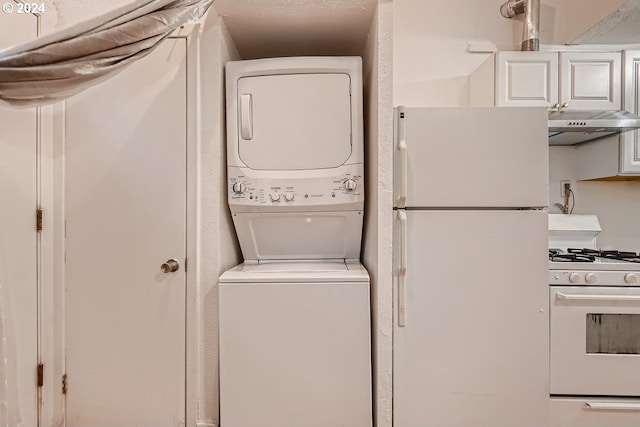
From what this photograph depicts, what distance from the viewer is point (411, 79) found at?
245 cm

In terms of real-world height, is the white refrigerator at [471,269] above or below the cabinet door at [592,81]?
below

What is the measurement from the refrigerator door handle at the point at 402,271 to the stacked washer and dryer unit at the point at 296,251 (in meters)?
0.17

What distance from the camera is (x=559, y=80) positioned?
2078 millimetres

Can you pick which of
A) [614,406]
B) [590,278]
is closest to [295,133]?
[590,278]

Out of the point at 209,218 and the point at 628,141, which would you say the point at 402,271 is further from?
the point at 628,141

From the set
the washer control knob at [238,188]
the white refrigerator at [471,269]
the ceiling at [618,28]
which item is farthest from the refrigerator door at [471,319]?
the ceiling at [618,28]

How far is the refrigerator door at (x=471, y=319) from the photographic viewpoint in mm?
1535

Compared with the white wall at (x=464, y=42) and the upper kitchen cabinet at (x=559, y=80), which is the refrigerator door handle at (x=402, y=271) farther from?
the white wall at (x=464, y=42)

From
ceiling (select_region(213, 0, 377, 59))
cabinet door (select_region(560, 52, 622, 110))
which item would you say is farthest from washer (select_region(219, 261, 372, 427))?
cabinet door (select_region(560, 52, 622, 110))

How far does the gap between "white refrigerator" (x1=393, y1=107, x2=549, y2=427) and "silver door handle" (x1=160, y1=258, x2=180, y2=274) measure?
1.04m

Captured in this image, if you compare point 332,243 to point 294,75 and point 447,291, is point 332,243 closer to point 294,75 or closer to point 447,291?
point 447,291

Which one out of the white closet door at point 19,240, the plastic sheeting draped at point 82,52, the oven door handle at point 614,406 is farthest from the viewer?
the oven door handle at point 614,406

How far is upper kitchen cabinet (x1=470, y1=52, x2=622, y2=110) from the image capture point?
2062mm

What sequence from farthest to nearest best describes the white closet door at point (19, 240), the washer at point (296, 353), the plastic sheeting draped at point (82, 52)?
the washer at point (296, 353) → the white closet door at point (19, 240) → the plastic sheeting draped at point (82, 52)
